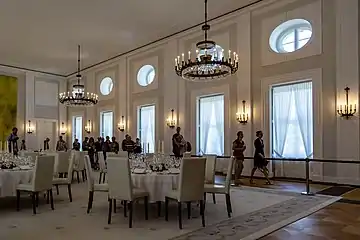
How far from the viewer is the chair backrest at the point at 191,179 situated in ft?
15.1

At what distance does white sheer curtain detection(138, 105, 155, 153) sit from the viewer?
14.3m

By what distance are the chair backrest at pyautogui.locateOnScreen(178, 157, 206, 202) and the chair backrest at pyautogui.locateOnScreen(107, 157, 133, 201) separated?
29.3 inches

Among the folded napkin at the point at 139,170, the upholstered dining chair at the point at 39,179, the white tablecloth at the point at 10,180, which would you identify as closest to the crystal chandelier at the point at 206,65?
the folded napkin at the point at 139,170

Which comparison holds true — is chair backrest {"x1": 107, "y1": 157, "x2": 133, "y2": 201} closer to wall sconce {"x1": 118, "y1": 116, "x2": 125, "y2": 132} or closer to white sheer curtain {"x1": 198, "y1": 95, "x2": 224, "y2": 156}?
white sheer curtain {"x1": 198, "y1": 95, "x2": 224, "y2": 156}

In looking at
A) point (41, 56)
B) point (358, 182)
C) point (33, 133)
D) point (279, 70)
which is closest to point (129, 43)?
point (41, 56)

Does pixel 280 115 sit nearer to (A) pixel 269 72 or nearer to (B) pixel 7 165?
(A) pixel 269 72

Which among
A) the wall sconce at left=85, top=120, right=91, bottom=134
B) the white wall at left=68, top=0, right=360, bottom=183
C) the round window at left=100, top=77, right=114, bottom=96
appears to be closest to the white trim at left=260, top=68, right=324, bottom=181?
the white wall at left=68, top=0, right=360, bottom=183

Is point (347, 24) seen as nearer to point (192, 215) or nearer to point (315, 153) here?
point (315, 153)

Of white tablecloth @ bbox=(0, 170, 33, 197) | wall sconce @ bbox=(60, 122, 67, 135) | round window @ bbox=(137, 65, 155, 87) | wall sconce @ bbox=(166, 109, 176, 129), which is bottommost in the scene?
white tablecloth @ bbox=(0, 170, 33, 197)

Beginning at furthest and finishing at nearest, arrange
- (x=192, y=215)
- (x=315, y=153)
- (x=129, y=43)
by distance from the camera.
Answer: (x=129, y=43) < (x=315, y=153) < (x=192, y=215)

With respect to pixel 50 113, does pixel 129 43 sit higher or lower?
higher

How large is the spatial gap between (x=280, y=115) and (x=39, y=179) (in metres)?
7.00

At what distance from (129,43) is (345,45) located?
8596 millimetres

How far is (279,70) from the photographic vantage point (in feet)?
32.4
